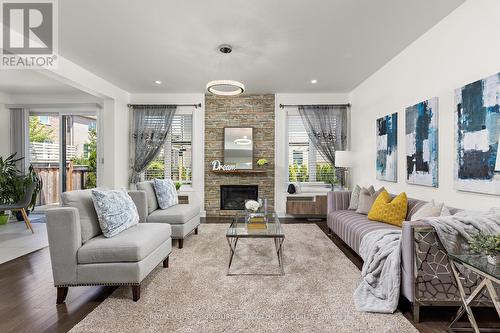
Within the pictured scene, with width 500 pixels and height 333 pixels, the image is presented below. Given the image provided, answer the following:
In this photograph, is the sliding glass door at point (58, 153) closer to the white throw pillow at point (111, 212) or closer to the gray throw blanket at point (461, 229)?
the white throw pillow at point (111, 212)

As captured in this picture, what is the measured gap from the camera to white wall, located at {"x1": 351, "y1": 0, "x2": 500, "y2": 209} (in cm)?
239

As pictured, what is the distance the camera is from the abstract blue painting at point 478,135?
7.41 ft

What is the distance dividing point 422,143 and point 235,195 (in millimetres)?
3863

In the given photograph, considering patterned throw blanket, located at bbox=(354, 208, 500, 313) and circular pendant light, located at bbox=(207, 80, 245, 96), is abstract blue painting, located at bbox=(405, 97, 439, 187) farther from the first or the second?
circular pendant light, located at bbox=(207, 80, 245, 96)

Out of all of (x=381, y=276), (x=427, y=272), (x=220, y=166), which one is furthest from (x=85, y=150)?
(x=427, y=272)

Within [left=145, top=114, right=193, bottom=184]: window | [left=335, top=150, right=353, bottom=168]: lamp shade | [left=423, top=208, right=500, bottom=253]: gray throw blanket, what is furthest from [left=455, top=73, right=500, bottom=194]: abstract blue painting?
[left=145, top=114, right=193, bottom=184]: window

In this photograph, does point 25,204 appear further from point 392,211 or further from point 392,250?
point 392,211

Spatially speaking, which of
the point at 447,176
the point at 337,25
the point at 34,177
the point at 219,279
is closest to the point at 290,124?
the point at 337,25

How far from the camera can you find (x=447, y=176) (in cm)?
286

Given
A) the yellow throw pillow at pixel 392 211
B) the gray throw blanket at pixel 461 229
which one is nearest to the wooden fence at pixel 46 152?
the yellow throw pillow at pixel 392 211

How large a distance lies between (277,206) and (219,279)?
3.48 m

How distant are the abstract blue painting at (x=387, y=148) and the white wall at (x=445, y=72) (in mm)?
96

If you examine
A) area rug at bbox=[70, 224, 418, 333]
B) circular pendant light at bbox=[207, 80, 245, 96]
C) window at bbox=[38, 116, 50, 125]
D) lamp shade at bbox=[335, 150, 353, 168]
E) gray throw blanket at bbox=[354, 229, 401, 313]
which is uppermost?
circular pendant light at bbox=[207, 80, 245, 96]

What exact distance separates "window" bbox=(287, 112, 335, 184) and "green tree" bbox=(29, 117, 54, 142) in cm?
583
